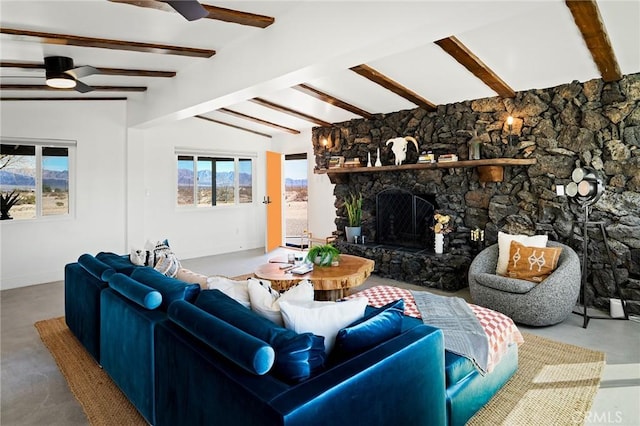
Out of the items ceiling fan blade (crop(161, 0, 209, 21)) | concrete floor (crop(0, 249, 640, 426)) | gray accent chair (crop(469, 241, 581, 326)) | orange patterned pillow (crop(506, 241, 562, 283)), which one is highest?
ceiling fan blade (crop(161, 0, 209, 21))

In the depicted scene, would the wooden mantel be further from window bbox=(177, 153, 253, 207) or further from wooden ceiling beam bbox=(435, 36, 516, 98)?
window bbox=(177, 153, 253, 207)

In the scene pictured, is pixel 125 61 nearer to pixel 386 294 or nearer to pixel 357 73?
pixel 357 73

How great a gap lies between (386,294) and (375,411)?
1751mm

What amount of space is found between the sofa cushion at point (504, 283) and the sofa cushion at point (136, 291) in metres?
3.17

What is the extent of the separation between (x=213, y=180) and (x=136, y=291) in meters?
5.75

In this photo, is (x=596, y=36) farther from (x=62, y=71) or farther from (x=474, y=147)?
(x=62, y=71)

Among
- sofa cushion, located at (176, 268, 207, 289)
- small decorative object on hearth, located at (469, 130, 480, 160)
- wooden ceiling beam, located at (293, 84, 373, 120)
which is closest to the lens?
sofa cushion, located at (176, 268, 207, 289)

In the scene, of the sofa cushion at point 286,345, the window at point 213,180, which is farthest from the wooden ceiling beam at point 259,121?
the sofa cushion at point 286,345

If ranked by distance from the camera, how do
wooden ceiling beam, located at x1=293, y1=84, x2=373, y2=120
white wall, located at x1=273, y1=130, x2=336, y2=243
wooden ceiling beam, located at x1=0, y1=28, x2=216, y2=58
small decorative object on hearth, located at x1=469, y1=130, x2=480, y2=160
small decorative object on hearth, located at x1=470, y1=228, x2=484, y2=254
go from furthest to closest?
1. white wall, located at x1=273, y1=130, x2=336, y2=243
2. wooden ceiling beam, located at x1=293, y1=84, x2=373, y2=120
3. small decorative object on hearth, located at x1=470, y1=228, x2=484, y2=254
4. small decorative object on hearth, located at x1=469, y1=130, x2=480, y2=160
5. wooden ceiling beam, located at x1=0, y1=28, x2=216, y2=58

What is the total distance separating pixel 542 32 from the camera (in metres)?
3.38

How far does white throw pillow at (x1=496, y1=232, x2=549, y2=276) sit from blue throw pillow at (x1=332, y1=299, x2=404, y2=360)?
279cm

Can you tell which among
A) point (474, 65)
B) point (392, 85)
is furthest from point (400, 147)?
point (474, 65)

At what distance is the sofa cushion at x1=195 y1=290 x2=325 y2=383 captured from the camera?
5.04 feet

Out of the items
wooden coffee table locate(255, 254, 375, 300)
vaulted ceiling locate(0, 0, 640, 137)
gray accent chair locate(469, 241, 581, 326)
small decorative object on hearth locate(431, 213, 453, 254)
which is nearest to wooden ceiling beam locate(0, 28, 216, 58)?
vaulted ceiling locate(0, 0, 640, 137)
